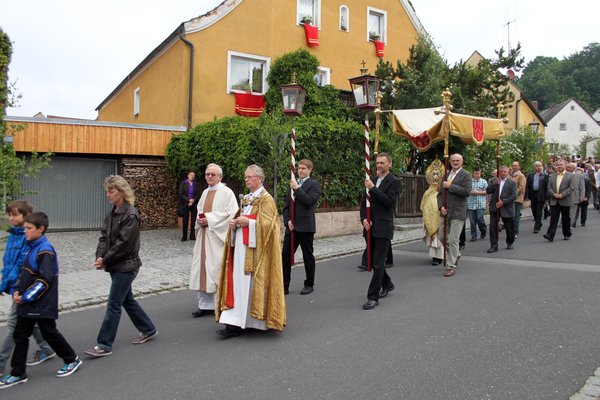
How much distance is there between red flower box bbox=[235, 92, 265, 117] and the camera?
17516 millimetres

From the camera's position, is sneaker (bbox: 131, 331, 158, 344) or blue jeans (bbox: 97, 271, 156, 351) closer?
blue jeans (bbox: 97, 271, 156, 351)

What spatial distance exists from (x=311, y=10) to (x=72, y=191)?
10896mm

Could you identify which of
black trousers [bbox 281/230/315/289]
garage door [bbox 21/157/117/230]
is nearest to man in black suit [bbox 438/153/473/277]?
black trousers [bbox 281/230/315/289]

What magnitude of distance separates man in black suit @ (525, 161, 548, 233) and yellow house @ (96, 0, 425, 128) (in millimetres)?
8361

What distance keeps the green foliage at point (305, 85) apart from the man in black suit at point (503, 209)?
300 inches

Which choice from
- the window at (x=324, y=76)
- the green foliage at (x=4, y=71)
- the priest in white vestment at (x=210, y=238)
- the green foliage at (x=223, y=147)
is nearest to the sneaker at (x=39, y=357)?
the priest in white vestment at (x=210, y=238)

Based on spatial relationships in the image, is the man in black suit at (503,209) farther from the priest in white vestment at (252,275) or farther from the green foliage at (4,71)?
the green foliage at (4,71)

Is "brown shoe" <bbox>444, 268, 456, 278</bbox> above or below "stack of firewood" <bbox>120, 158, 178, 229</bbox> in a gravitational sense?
below

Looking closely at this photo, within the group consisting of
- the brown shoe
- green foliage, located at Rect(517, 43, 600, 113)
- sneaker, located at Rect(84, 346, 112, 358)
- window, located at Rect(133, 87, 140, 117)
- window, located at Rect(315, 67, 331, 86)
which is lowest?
sneaker, located at Rect(84, 346, 112, 358)

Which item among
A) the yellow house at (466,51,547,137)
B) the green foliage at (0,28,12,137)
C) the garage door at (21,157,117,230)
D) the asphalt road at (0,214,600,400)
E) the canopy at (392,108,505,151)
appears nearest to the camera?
the asphalt road at (0,214,600,400)

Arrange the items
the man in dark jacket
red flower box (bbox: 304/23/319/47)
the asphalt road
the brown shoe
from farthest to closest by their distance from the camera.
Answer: red flower box (bbox: 304/23/319/47) → the brown shoe → the man in dark jacket → the asphalt road

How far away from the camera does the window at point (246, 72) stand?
1761 cm

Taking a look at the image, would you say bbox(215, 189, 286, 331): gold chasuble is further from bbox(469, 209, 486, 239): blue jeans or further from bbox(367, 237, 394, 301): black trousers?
bbox(469, 209, 486, 239): blue jeans

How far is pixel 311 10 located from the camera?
19438 millimetres
